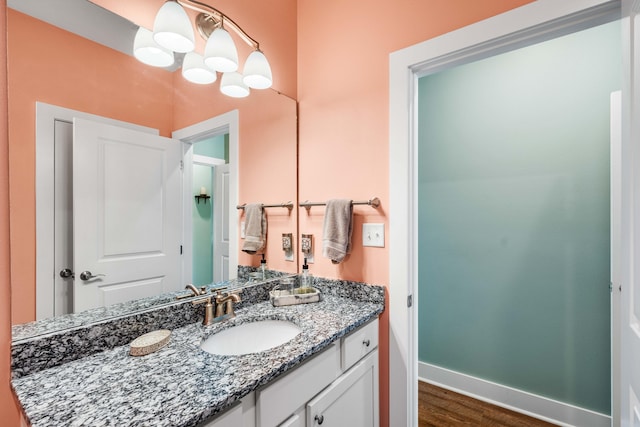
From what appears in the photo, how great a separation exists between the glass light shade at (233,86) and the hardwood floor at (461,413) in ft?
7.21

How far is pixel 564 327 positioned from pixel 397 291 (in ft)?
4.07

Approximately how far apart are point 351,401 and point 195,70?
152 centimetres

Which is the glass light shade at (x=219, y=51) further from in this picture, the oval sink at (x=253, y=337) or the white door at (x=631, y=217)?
the white door at (x=631, y=217)

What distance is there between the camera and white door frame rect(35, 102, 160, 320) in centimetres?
85

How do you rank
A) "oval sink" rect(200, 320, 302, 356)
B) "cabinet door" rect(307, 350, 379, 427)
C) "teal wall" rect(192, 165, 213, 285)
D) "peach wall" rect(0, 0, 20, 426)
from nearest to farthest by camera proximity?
1. "peach wall" rect(0, 0, 20, 426)
2. "cabinet door" rect(307, 350, 379, 427)
3. "oval sink" rect(200, 320, 302, 356)
4. "teal wall" rect(192, 165, 213, 285)

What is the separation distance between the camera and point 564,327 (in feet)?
5.89

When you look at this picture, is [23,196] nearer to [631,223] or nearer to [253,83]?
[253,83]

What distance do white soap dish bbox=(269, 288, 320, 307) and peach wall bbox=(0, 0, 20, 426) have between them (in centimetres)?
87

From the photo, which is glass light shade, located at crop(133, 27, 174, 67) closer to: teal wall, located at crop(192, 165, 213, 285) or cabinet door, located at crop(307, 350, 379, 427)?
teal wall, located at crop(192, 165, 213, 285)

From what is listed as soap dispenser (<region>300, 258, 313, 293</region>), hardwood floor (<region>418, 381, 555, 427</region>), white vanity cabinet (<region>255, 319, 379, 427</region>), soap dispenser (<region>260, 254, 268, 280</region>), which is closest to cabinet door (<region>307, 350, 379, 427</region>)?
white vanity cabinet (<region>255, 319, 379, 427</region>)

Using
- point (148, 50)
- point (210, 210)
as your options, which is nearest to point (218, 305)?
point (210, 210)

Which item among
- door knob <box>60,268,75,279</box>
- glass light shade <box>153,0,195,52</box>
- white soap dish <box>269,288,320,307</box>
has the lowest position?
white soap dish <box>269,288,320,307</box>

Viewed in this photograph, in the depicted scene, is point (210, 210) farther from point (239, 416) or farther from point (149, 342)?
point (239, 416)

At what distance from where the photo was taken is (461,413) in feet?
6.36
